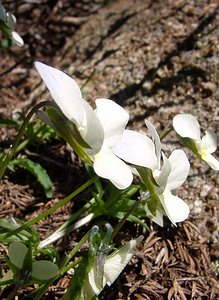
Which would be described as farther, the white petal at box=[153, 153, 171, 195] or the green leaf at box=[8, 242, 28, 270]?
the white petal at box=[153, 153, 171, 195]

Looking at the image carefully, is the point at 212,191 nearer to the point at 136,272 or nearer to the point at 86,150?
the point at 136,272

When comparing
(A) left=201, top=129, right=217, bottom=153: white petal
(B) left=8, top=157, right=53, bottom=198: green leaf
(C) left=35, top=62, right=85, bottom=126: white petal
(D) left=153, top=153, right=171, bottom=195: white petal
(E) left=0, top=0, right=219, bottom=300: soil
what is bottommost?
(E) left=0, top=0, right=219, bottom=300: soil

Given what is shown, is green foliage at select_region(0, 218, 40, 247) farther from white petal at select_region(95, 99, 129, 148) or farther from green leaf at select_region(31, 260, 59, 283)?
white petal at select_region(95, 99, 129, 148)

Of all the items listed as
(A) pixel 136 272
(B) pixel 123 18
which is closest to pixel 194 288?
(A) pixel 136 272

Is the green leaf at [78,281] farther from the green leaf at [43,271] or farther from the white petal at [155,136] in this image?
the white petal at [155,136]

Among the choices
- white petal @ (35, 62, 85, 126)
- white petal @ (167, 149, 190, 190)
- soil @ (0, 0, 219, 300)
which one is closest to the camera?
white petal @ (35, 62, 85, 126)

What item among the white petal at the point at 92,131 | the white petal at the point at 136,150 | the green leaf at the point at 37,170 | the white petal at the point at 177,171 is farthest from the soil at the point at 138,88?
the white petal at the point at 92,131

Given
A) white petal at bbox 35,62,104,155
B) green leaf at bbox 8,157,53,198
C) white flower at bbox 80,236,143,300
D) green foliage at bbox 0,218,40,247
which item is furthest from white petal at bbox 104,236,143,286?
green leaf at bbox 8,157,53,198
